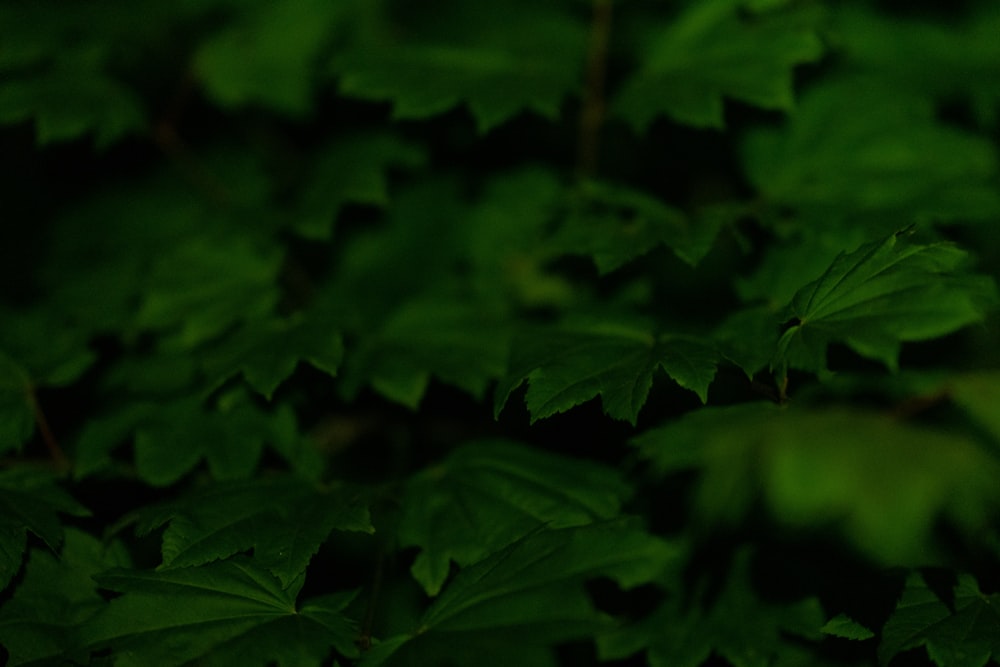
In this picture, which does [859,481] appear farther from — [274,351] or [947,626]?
[274,351]

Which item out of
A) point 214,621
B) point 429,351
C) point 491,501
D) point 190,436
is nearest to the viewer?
point 214,621

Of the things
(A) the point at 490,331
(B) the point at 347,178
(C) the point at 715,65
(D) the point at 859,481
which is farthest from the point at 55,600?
(D) the point at 859,481

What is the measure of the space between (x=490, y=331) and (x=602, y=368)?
1.66 ft

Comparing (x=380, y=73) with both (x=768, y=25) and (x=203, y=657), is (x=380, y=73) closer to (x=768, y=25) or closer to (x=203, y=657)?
(x=768, y=25)

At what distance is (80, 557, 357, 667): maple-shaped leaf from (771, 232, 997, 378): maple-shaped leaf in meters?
0.81

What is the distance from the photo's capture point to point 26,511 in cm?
138

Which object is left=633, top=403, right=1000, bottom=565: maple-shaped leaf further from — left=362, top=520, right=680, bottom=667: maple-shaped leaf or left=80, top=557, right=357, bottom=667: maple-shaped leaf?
left=80, top=557, right=357, bottom=667: maple-shaped leaf

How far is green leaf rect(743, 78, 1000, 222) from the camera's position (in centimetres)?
176

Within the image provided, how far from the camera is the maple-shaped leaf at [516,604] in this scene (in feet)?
3.89

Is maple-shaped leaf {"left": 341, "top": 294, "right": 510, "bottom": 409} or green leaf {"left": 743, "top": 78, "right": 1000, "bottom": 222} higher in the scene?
green leaf {"left": 743, "top": 78, "right": 1000, "bottom": 222}

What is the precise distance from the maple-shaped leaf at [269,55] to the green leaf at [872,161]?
55.1 inches

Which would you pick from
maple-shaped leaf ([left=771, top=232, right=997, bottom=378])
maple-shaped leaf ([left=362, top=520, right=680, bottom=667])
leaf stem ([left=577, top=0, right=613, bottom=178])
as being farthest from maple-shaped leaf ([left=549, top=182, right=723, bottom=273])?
maple-shaped leaf ([left=362, top=520, right=680, bottom=667])

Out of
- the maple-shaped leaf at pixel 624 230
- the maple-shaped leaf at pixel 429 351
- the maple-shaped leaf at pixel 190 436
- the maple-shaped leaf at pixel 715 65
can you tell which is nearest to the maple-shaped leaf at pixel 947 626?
the maple-shaped leaf at pixel 624 230

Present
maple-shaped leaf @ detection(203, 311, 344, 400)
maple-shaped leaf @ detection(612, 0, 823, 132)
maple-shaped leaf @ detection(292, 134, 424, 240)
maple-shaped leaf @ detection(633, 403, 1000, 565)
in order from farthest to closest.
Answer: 1. maple-shaped leaf @ detection(633, 403, 1000, 565)
2. maple-shaped leaf @ detection(292, 134, 424, 240)
3. maple-shaped leaf @ detection(612, 0, 823, 132)
4. maple-shaped leaf @ detection(203, 311, 344, 400)
